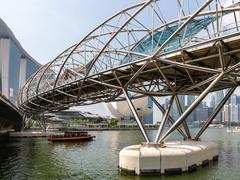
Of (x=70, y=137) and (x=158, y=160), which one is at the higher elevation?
(x=158, y=160)

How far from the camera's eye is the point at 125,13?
123 feet

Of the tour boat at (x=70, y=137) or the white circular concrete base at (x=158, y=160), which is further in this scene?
the tour boat at (x=70, y=137)

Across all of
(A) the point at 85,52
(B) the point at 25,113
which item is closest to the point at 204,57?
(A) the point at 85,52

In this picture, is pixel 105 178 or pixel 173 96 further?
pixel 173 96

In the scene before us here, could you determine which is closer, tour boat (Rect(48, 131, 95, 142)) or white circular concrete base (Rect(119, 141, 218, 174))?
white circular concrete base (Rect(119, 141, 218, 174))

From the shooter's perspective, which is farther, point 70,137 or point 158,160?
point 70,137

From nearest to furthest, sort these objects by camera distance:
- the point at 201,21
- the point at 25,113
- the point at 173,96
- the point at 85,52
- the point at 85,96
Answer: the point at 173,96
the point at 201,21
the point at 85,52
the point at 85,96
the point at 25,113

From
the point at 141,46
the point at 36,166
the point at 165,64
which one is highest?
the point at 141,46

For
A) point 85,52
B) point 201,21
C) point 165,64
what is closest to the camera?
→ point 165,64

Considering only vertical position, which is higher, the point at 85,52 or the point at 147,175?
the point at 85,52

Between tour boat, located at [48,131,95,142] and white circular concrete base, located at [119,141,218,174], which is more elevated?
white circular concrete base, located at [119,141,218,174]

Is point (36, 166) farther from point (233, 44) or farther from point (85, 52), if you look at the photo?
point (85, 52)

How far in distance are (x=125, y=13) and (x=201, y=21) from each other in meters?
9.69

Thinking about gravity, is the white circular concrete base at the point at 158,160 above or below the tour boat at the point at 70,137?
above
